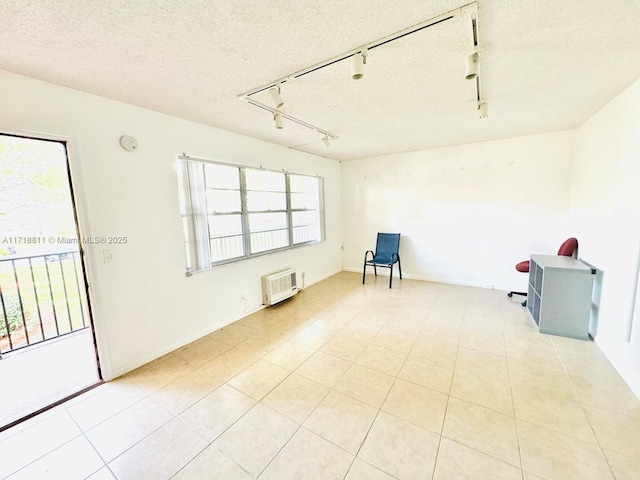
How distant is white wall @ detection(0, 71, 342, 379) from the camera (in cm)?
189

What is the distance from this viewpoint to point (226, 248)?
3184mm

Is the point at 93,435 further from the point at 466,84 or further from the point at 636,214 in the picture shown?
the point at 636,214

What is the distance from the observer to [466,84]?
2.04 m

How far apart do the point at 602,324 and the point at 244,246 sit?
12.6 ft

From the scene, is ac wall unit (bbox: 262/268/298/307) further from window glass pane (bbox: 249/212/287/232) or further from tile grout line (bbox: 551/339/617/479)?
tile grout line (bbox: 551/339/617/479)

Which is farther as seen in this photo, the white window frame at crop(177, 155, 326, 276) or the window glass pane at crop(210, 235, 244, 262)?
the window glass pane at crop(210, 235, 244, 262)

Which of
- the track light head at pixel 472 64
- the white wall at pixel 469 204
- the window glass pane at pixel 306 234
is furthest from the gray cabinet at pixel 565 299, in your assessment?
the window glass pane at pixel 306 234

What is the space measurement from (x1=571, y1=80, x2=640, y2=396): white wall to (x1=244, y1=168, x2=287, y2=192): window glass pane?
12.0 ft

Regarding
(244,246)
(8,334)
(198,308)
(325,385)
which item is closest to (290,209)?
(244,246)

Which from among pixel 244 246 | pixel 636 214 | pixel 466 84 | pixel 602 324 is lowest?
pixel 602 324

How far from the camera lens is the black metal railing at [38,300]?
2615 millimetres

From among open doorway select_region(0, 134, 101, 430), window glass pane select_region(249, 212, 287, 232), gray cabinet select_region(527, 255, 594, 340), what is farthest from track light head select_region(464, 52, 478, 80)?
open doorway select_region(0, 134, 101, 430)

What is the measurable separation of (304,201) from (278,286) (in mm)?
1667

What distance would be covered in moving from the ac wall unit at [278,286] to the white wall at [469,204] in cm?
197
